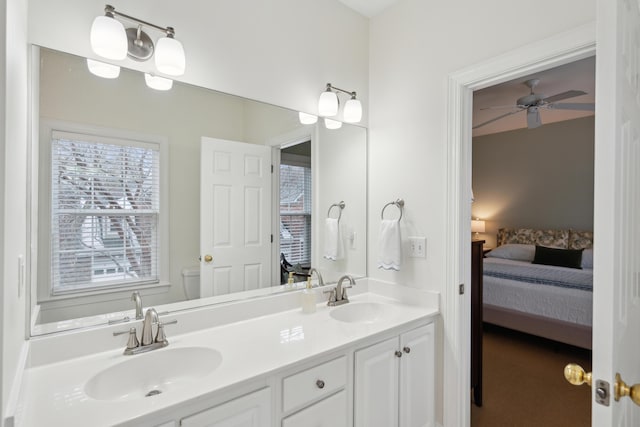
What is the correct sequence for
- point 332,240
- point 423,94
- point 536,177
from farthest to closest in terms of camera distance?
point 536,177, point 332,240, point 423,94

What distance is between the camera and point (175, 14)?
4.93 feet

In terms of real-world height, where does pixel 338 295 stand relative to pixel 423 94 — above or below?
below

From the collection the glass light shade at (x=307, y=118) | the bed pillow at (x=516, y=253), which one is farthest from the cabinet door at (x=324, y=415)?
the bed pillow at (x=516, y=253)

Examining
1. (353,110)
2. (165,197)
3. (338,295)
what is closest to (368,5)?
(353,110)

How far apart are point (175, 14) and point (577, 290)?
12.4ft

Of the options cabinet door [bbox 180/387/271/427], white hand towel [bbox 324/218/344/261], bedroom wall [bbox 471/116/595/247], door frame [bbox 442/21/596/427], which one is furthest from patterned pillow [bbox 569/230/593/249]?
cabinet door [bbox 180/387/271/427]

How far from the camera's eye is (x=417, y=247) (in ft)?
6.51

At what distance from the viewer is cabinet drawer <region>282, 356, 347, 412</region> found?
1.22m

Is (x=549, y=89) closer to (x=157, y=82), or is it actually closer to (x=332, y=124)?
(x=332, y=124)

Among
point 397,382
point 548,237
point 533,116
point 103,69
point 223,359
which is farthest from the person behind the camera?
point 548,237

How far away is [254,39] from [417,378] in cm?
193

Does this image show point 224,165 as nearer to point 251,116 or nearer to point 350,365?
point 251,116

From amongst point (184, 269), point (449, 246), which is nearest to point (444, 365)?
point (449, 246)

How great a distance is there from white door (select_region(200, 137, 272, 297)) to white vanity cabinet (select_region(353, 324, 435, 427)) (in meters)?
0.70
